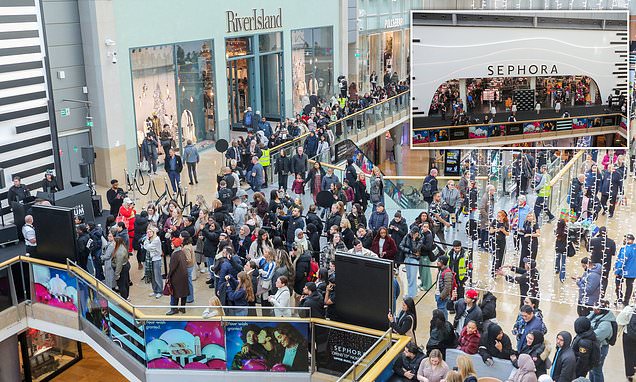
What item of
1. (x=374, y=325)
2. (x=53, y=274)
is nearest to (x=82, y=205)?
(x=53, y=274)

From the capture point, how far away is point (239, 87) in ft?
91.8

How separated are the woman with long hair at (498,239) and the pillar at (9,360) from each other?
9742 mm

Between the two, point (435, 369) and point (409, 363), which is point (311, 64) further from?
point (435, 369)

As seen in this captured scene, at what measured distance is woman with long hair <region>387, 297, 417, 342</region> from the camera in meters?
9.59

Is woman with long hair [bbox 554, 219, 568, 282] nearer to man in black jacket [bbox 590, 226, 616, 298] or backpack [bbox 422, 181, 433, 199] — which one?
man in black jacket [bbox 590, 226, 616, 298]

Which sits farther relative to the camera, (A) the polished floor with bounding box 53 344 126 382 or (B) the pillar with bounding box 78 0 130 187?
(B) the pillar with bounding box 78 0 130 187

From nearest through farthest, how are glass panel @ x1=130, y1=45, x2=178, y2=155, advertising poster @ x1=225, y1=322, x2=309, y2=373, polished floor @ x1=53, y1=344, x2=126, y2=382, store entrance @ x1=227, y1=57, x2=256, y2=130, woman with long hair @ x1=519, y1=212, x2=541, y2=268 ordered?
Result: advertising poster @ x1=225, y1=322, x2=309, y2=373 → woman with long hair @ x1=519, y1=212, x2=541, y2=268 → polished floor @ x1=53, y1=344, x2=126, y2=382 → glass panel @ x1=130, y1=45, x2=178, y2=155 → store entrance @ x1=227, y1=57, x2=256, y2=130

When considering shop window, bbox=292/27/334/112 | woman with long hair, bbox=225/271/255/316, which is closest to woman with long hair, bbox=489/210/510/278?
woman with long hair, bbox=225/271/255/316

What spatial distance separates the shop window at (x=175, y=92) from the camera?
21953 mm

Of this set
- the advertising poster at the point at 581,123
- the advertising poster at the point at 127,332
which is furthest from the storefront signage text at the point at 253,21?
the advertising poster at the point at 581,123

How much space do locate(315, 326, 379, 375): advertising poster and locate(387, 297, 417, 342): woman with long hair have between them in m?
0.38

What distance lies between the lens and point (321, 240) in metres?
14.2

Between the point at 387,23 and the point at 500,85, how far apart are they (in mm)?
33461

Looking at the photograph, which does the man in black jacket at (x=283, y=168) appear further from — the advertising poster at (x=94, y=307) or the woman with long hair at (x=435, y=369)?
the woman with long hair at (x=435, y=369)
